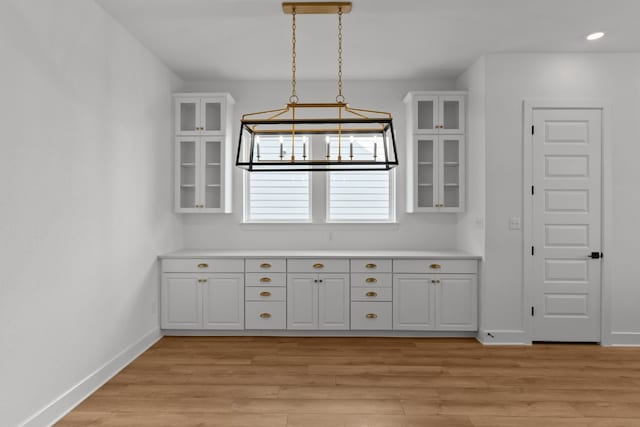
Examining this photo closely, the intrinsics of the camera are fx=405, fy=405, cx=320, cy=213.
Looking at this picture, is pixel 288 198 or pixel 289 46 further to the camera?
pixel 288 198

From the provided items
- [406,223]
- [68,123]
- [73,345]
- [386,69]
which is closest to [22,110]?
[68,123]

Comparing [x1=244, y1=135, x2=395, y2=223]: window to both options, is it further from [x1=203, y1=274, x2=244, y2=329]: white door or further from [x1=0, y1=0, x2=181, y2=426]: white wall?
[x1=0, y1=0, x2=181, y2=426]: white wall

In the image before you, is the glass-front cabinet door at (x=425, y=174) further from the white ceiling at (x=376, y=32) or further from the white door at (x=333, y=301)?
the white door at (x=333, y=301)

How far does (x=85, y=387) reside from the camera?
3.03 meters

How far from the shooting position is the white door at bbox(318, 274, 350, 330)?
447 cm

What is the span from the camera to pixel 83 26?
3.04 meters

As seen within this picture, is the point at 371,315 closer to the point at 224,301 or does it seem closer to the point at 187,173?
the point at 224,301

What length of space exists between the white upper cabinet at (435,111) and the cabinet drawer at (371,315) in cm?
205

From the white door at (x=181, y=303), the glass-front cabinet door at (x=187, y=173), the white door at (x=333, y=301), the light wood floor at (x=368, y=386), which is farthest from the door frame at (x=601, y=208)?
the glass-front cabinet door at (x=187, y=173)

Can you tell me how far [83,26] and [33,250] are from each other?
172 cm

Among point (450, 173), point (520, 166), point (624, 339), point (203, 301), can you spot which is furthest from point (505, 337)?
point (203, 301)

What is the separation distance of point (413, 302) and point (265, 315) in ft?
5.37

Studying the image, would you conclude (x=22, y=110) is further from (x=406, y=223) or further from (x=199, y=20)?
(x=406, y=223)

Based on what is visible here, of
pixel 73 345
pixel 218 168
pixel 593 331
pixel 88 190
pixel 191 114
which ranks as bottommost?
pixel 593 331
